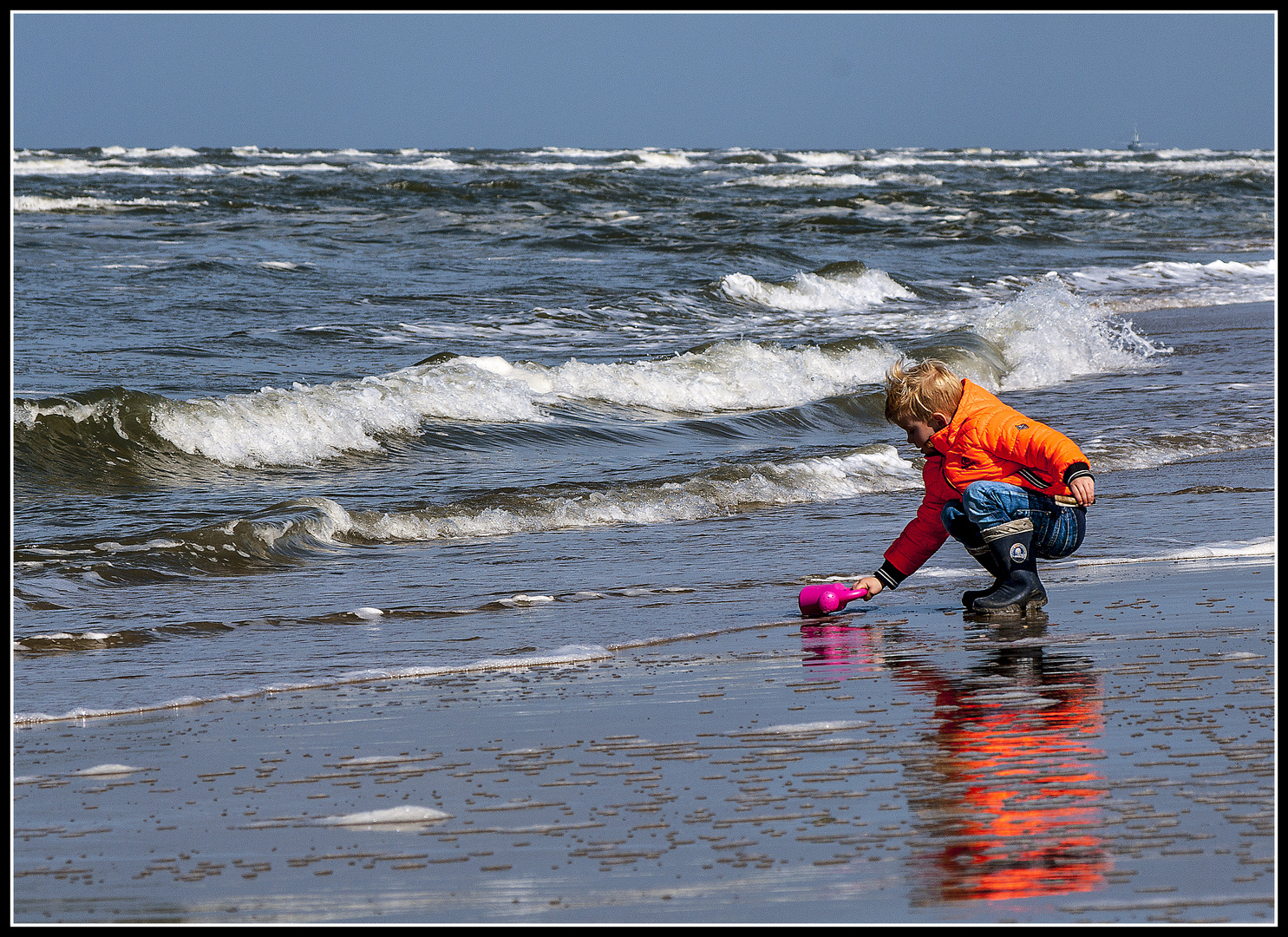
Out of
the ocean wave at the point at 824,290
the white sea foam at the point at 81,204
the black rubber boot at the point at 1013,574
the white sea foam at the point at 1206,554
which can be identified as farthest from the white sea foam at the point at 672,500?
the white sea foam at the point at 81,204

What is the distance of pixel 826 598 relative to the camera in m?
4.80

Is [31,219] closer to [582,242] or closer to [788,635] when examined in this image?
[582,242]

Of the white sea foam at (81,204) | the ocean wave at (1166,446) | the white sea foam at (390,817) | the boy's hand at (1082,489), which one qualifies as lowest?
the white sea foam at (390,817)

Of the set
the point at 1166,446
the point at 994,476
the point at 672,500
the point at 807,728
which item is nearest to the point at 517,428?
the point at 672,500

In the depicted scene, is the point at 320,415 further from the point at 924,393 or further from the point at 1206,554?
the point at 1206,554

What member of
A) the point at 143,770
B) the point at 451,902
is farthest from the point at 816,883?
the point at 143,770

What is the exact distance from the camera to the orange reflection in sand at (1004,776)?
7.92ft

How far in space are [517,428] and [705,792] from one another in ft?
22.5

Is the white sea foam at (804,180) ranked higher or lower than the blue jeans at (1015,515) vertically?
higher

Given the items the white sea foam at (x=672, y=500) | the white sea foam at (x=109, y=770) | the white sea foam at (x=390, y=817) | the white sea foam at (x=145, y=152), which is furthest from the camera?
the white sea foam at (x=145, y=152)

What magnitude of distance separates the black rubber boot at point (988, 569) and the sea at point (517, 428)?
0.81 feet

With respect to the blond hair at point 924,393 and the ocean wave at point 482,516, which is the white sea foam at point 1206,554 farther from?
the ocean wave at point 482,516

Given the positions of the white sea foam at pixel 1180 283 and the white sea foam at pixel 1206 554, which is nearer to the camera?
the white sea foam at pixel 1206 554

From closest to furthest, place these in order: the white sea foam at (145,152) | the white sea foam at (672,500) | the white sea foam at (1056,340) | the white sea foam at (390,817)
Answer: the white sea foam at (390,817), the white sea foam at (672,500), the white sea foam at (1056,340), the white sea foam at (145,152)
